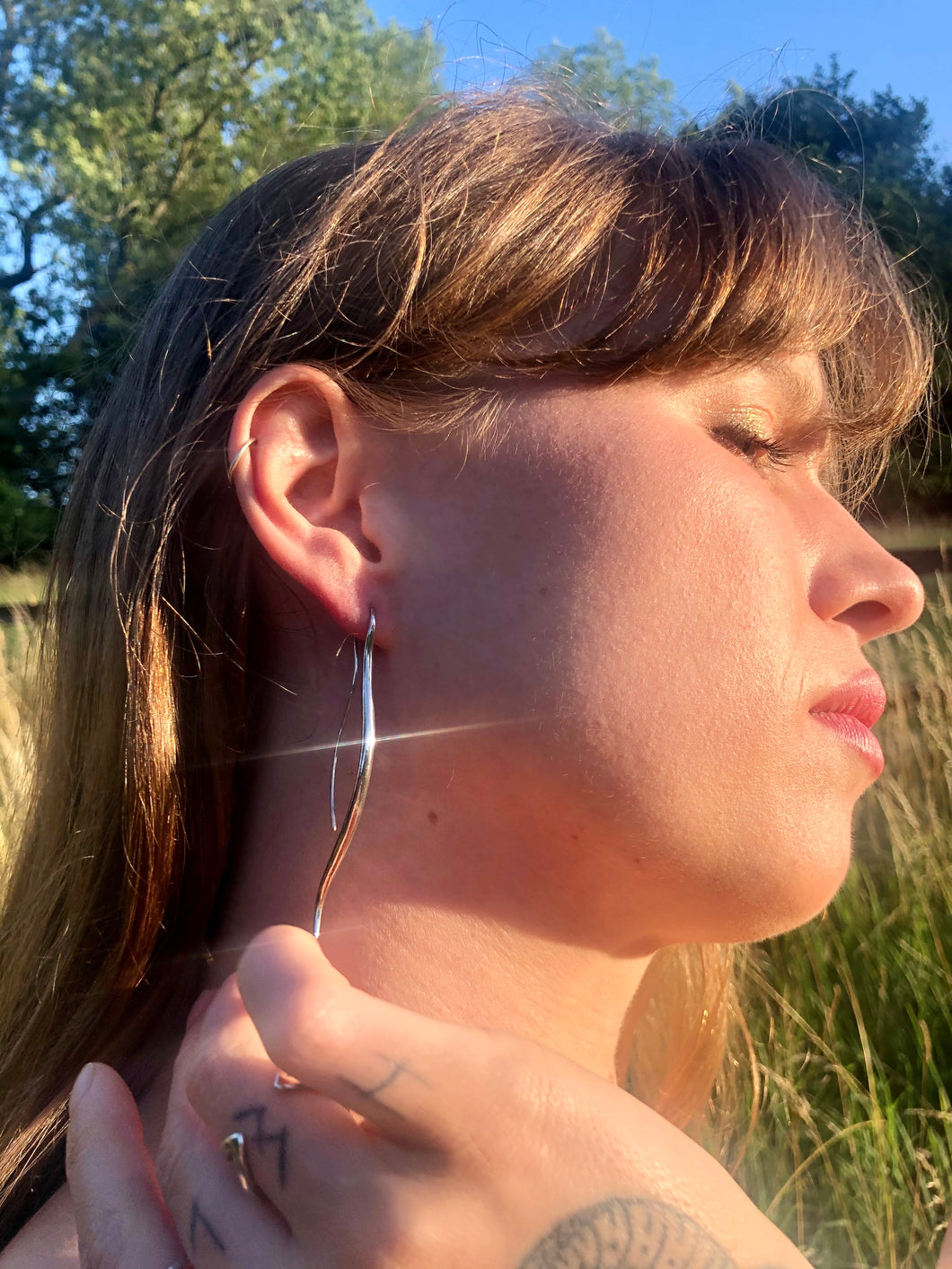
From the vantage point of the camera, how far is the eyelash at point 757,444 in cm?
125

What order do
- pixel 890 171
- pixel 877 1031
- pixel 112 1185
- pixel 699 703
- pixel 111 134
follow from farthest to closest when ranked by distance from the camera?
pixel 111 134
pixel 890 171
pixel 877 1031
pixel 699 703
pixel 112 1185

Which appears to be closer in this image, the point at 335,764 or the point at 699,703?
the point at 699,703

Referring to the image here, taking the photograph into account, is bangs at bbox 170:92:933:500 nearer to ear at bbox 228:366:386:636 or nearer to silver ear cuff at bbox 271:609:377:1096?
ear at bbox 228:366:386:636

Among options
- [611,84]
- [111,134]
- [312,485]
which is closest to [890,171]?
[611,84]

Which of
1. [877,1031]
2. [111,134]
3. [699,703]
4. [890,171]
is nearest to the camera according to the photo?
[699,703]

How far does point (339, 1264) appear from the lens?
786 mm

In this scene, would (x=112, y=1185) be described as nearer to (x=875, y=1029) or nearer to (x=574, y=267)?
(x=574, y=267)

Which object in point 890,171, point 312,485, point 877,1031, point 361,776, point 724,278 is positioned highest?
point 890,171

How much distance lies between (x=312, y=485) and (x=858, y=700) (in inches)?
31.8

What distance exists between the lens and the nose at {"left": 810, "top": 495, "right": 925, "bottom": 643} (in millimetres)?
1224

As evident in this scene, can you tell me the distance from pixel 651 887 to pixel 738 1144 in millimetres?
1732

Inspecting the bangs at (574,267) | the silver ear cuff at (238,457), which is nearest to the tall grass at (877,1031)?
the bangs at (574,267)

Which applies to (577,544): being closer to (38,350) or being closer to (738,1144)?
(738,1144)

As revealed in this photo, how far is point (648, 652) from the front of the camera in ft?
3.61
